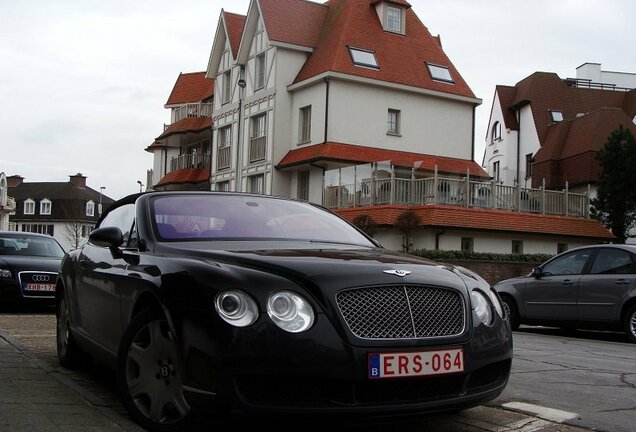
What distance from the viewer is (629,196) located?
1335 inches

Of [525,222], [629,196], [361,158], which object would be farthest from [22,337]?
[629,196]

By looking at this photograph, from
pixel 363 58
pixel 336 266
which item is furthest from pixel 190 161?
pixel 336 266

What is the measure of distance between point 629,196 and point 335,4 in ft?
57.1

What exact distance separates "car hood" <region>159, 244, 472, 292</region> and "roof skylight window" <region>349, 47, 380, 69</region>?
31027 mm

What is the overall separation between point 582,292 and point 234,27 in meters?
34.6

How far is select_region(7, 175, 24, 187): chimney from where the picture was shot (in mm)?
108938

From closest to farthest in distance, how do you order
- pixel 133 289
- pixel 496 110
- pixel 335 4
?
1. pixel 133 289
2. pixel 335 4
3. pixel 496 110

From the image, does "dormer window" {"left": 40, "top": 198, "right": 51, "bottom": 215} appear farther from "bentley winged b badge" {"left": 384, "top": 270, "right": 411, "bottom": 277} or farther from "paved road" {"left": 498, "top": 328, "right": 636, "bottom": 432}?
"bentley winged b badge" {"left": 384, "top": 270, "right": 411, "bottom": 277}

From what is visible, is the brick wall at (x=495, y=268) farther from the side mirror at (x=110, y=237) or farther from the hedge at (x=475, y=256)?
the side mirror at (x=110, y=237)

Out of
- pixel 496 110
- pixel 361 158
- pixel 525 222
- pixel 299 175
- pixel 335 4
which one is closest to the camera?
pixel 525 222

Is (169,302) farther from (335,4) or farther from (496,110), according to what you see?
(496,110)

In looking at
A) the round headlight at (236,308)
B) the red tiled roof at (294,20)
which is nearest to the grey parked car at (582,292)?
the round headlight at (236,308)

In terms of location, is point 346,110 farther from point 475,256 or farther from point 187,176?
point 187,176

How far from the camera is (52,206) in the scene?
10294 centimetres
